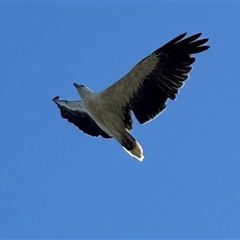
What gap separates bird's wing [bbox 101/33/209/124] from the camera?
17531 mm

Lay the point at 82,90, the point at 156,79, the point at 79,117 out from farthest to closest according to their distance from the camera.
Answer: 1. the point at 79,117
2. the point at 82,90
3. the point at 156,79

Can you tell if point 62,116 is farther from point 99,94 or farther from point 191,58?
point 191,58

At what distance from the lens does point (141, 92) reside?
1812 cm

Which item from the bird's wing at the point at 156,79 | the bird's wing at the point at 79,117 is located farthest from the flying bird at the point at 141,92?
the bird's wing at the point at 79,117

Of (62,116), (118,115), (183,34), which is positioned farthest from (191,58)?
(62,116)

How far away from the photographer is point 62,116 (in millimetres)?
20469

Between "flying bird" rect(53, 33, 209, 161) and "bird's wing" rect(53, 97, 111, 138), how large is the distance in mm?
1101

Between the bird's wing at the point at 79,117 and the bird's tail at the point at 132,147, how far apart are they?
158 cm

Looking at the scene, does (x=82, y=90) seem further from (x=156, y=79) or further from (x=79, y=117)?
(x=79, y=117)

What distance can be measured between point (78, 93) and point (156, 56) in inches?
72.3

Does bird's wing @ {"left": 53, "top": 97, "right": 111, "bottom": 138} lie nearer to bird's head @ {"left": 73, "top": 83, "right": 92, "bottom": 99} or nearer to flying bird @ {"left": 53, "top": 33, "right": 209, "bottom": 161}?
flying bird @ {"left": 53, "top": 33, "right": 209, "bottom": 161}

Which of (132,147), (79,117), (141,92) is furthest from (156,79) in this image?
(79,117)

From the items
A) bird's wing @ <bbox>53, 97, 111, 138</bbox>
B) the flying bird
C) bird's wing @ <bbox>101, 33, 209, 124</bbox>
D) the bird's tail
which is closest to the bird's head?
the flying bird

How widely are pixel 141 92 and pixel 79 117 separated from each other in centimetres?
245
